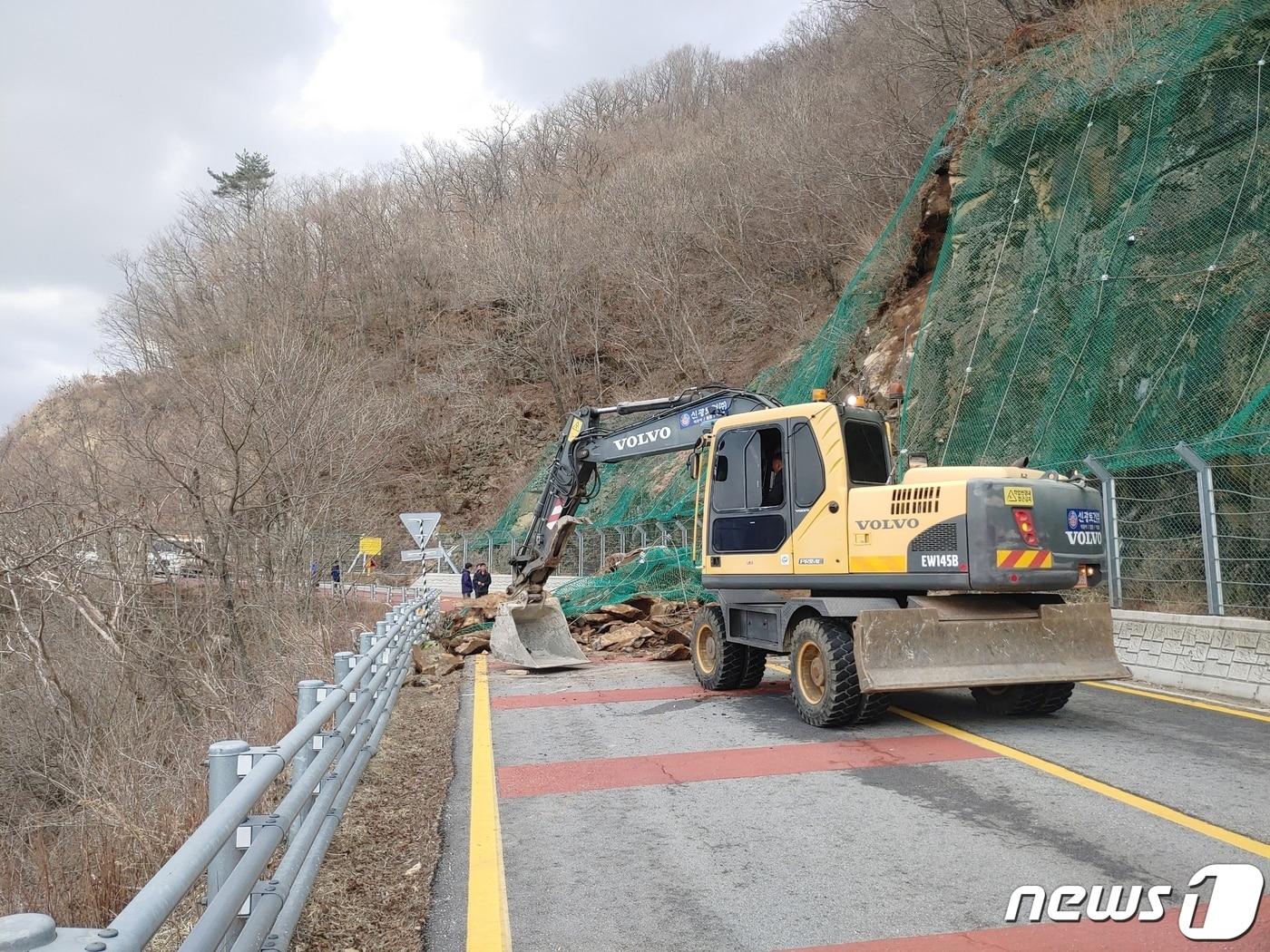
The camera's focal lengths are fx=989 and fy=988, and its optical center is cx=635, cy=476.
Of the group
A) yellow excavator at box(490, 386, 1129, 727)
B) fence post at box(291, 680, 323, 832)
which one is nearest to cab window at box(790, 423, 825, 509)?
yellow excavator at box(490, 386, 1129, 727)

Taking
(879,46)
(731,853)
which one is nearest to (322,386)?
(731,853)

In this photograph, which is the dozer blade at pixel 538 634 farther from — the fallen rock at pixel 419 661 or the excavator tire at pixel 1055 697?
the excavator tire at pixel 1055 697

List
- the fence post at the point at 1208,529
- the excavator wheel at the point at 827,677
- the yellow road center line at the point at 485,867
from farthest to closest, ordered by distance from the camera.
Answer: the fence post at the point at 1208,529 < the excavator wheel at the point at 827,677 < the yellow road center line at the point at 485,867

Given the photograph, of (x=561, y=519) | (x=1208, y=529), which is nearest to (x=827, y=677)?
(x=1208, y=529)

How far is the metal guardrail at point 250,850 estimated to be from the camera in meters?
1.95

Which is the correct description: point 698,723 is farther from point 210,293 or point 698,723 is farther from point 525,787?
point 210,293

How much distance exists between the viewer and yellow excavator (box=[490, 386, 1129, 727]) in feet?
27.7

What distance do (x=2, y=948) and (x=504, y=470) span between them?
148 feet

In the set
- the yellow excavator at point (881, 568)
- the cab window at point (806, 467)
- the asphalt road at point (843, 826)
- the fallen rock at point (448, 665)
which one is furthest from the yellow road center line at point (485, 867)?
the fallen rock at point (448, 665)

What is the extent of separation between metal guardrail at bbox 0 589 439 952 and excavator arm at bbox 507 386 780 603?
275 inches

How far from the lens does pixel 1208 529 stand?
416 inches

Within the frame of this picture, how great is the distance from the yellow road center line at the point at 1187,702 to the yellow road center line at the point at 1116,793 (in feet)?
5.71

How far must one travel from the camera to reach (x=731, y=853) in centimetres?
561

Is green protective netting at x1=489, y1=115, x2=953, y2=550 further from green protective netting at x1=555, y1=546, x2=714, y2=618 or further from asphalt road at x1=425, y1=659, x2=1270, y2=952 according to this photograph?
asphalt road at x1=425, y1=659, x2=1270, y2=952
